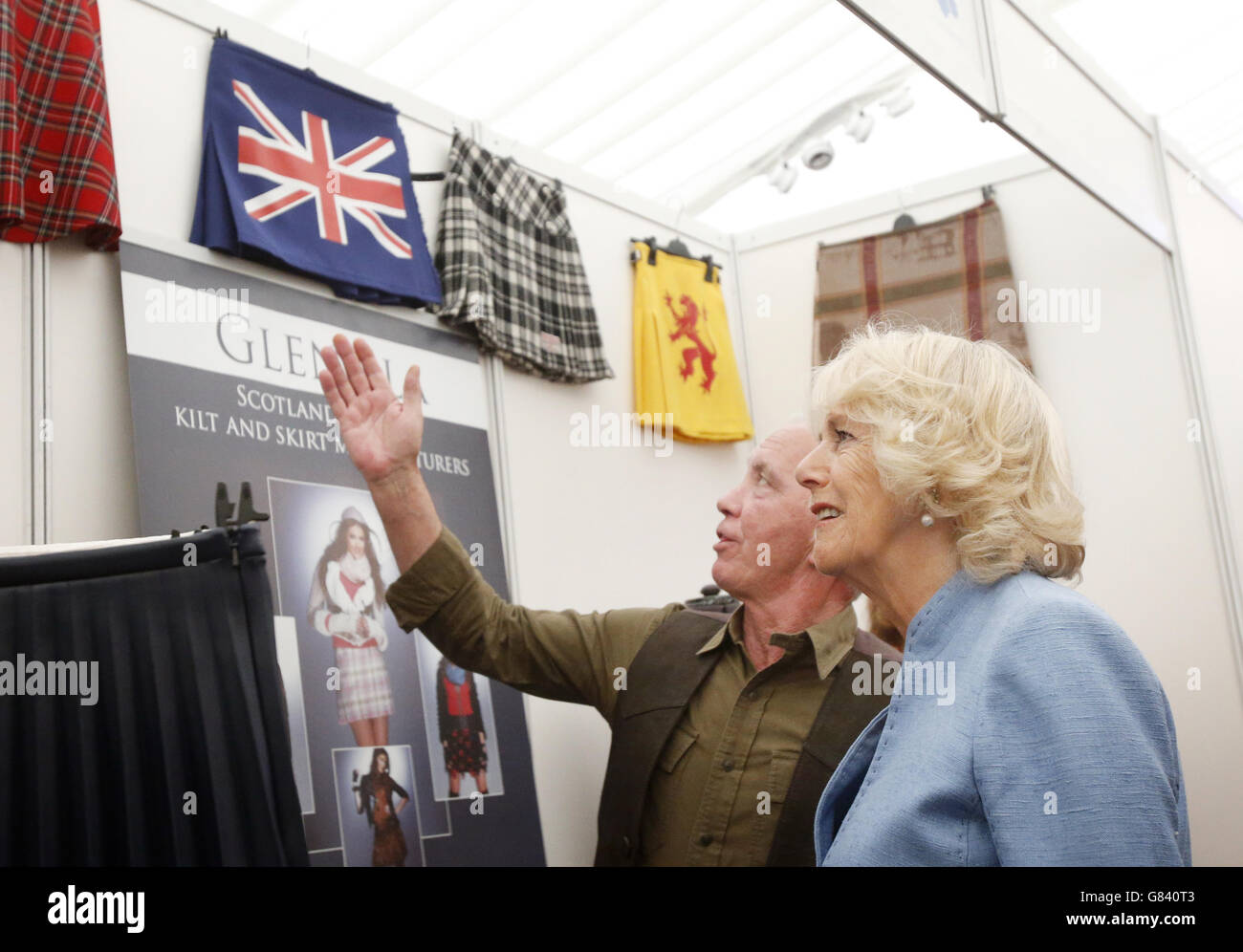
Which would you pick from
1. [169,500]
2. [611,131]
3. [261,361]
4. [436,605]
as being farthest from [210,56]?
[611,131]

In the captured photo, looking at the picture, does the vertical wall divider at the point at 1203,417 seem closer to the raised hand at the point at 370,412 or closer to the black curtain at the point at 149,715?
the raised hand at the point at 370,412

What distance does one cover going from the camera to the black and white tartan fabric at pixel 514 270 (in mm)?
3074

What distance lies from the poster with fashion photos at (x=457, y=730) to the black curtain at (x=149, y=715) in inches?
39.5

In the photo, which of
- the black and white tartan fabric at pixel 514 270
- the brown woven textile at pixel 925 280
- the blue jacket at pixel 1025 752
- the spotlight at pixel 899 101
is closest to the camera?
the blue jacket at pixel 1025 752

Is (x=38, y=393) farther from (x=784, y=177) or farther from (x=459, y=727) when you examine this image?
(x=784, y=177)

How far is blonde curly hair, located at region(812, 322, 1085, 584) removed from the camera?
1.41 metres

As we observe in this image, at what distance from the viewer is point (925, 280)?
13.1 feet

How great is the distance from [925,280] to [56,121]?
2.73m

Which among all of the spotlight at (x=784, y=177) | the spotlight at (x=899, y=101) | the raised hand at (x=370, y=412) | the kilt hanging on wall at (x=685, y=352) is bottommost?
the raised hand at (x=370, y=412)

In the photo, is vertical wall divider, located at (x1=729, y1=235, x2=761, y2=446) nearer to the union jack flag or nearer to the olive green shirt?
the union jack flag

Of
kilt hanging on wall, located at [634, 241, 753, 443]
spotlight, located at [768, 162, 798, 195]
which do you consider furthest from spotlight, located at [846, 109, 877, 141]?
kilt hanging on wall, located at [634, 241, 753, 443]

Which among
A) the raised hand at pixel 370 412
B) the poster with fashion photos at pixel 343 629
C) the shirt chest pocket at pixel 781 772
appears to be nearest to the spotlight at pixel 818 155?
the poster with fashion photos at pixel 343 629

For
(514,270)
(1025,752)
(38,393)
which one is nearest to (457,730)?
(38,393)

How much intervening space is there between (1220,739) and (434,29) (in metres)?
3.66
